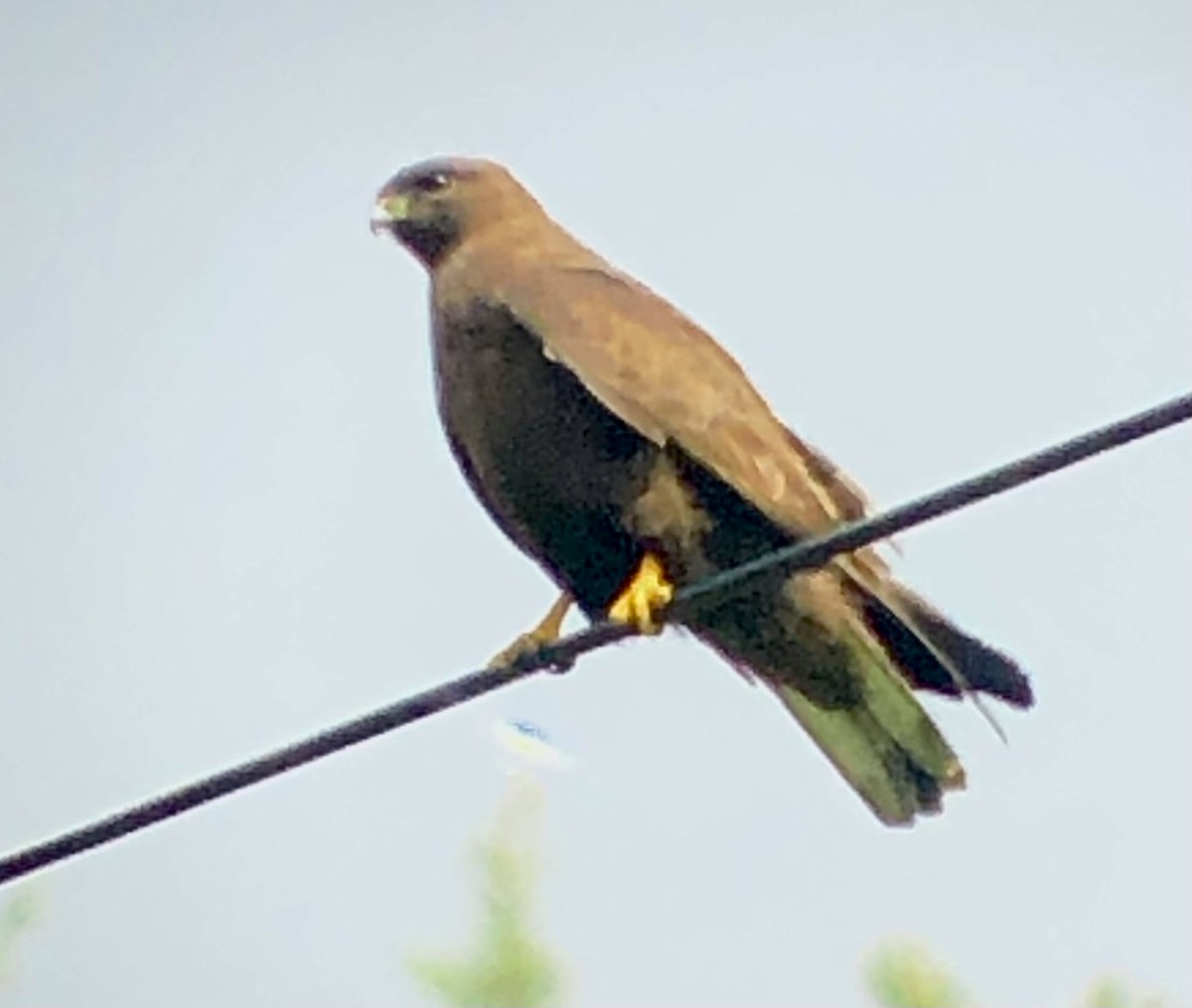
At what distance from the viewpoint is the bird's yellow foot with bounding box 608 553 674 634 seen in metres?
4.38

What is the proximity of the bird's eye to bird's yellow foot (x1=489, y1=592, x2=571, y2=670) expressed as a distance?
1.00 metres

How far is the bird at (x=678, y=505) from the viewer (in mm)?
4516

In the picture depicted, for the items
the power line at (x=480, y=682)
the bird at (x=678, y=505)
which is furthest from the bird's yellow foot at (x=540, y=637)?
the power line at (x=480, y=682)

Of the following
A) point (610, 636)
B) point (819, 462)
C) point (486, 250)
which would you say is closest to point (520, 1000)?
point (610, 636)

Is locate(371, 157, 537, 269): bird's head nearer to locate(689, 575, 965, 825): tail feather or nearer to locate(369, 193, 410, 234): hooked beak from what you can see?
locate(369, 193, 410, 234): hooked beak

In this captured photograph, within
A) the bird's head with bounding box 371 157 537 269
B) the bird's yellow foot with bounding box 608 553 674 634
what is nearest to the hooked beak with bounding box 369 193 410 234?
the bird's head with bounding box 371 157 537 269

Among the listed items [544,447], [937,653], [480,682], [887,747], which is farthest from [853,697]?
[480,682]

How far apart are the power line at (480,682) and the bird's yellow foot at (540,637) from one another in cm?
73

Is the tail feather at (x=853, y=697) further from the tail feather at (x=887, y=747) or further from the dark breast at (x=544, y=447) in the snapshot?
the dark breast at (x=544, y=447)

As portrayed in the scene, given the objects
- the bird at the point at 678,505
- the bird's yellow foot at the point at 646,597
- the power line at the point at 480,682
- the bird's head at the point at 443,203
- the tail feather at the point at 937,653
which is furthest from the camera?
the bird's head at the point at 443,203

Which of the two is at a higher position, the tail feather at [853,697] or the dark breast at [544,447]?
the dark breast at [544,447]

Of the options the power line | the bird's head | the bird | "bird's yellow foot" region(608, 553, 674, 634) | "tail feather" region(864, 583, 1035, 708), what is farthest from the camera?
the bird's head

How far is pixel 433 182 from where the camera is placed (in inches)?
216

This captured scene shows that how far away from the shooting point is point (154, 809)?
3285mm
